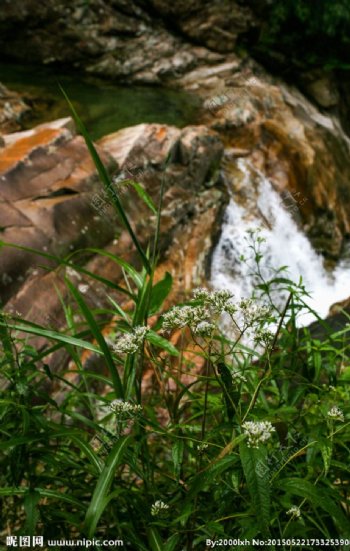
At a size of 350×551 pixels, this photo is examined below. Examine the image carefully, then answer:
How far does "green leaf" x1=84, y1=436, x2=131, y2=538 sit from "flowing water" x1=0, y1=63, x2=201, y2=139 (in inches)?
227

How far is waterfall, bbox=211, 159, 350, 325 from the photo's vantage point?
18.2ft

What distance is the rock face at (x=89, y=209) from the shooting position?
3.24m

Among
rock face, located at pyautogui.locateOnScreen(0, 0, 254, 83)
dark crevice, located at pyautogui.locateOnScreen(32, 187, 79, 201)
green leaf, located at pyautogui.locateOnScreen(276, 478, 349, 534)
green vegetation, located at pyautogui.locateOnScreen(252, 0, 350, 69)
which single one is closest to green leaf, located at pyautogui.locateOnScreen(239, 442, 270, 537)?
green leaf, located at pyautogui.locateOnScreen(276, 478, 349, 534)

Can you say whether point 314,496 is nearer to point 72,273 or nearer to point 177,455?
point 177,455

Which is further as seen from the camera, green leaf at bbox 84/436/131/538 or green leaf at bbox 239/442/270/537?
green leaf at bbox 84/436/131/538

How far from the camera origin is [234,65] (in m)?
9.91

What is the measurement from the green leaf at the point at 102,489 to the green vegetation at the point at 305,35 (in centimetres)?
1115

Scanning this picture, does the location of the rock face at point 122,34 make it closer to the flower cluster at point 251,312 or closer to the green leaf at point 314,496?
the flower cluster at point 251,312

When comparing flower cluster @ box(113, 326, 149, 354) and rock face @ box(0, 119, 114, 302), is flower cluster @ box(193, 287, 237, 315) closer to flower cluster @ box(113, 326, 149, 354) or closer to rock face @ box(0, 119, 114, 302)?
flower cluster @ box(113, 326, 149, 354)

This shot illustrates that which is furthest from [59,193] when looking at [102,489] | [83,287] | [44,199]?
[102,489]

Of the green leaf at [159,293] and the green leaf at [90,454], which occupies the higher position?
the green leaf at [159,293]

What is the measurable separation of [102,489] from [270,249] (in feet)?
17.4

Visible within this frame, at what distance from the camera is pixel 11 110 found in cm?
664

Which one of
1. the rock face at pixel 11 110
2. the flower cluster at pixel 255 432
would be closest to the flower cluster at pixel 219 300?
the flower cluster at pixel 255 432
